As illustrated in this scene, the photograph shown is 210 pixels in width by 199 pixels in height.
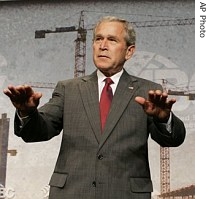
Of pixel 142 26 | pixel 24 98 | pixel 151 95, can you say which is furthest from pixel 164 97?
pixel 142 26

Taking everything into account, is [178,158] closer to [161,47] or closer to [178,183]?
[178,183]

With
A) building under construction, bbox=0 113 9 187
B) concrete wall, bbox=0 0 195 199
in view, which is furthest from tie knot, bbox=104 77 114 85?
building under construction, bbox=0 113 9 187

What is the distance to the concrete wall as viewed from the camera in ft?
9.70

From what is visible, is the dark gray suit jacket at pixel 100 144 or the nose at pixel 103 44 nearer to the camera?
the dark gray suit jacket at pixel 100 144

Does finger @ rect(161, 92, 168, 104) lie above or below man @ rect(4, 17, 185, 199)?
above

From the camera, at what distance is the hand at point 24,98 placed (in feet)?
3.32

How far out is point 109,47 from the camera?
1.23 meters

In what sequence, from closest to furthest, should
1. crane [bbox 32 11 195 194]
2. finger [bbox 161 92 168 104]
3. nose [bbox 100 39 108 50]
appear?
finger [bbox 161 92 168 104] → nose [bbox 100 39 108 50] → crane [bbox 32 11 195 194]

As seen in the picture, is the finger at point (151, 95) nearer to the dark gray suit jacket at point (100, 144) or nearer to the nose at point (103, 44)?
the dark gray suit jacket at point (100, 144)

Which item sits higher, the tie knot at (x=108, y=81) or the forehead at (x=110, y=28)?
the forehead at (x=110, y=28)

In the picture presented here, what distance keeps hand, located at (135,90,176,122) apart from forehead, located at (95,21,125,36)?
0.98ft

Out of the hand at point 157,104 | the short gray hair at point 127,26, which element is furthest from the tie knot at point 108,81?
the hand at point 157,104

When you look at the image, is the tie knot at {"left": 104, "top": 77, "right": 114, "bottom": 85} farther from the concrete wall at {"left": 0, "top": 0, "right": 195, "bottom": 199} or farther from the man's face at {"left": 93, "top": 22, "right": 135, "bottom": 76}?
the concrete wall at {"left": 0, "top": 0, "right": 195, "bottom": 199}

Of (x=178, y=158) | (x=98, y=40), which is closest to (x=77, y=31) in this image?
(x=178, y=158)
